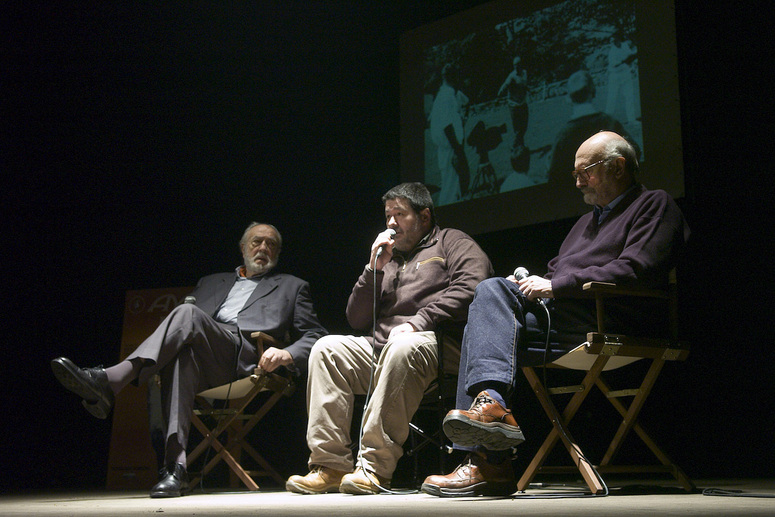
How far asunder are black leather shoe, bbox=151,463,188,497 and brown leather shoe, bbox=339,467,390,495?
63 cm

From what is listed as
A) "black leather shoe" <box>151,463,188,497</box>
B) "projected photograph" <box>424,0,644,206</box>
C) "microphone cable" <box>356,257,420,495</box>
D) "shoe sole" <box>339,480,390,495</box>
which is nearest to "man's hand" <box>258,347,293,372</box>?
"microphone cable" <box>356,257,420,495</box>

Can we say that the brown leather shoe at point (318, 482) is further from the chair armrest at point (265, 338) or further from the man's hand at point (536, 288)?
the man's hand at point (536, 288)

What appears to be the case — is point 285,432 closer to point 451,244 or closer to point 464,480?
point 451,244

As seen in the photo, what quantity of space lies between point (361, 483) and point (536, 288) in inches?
34.9

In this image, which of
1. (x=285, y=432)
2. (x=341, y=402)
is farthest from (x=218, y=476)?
(x=341, y=402)

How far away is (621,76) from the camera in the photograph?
3.42m

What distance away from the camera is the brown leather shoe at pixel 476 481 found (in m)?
2.09

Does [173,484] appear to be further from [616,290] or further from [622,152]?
[622,152]

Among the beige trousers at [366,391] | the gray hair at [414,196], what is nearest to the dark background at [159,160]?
the gray hair at [414,196]

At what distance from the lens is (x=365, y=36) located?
4434 mm

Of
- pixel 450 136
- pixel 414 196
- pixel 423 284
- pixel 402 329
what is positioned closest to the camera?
pixel 402 329

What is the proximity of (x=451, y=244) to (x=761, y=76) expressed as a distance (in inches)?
61.1

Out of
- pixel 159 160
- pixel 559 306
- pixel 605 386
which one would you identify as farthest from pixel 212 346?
pixel 159 160

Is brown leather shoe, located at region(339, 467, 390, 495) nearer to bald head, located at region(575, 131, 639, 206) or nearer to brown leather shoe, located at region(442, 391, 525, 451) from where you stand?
brown leather shoe, located at region(442, 391, 525, 451)
